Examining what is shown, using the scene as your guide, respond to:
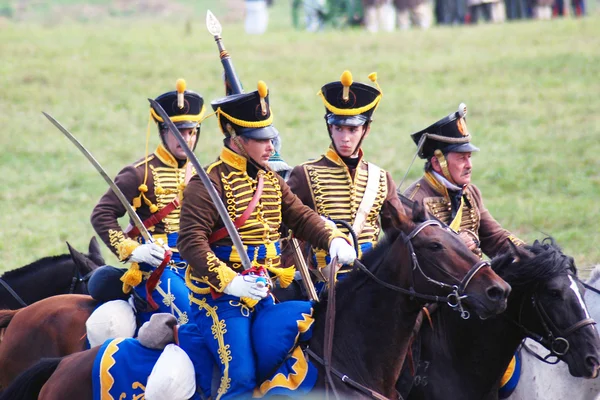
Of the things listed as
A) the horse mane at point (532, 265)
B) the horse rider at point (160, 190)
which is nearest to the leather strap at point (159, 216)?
the horse rider at point (160, 190)

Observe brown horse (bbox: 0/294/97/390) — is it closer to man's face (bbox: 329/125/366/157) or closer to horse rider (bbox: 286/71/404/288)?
horse rider (bbox: 286/71/404/288)

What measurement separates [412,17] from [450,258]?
2914 centimetres

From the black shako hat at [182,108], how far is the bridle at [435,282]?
9.73ft

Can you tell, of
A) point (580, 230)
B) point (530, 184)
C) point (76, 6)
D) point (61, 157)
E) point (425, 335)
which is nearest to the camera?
point (425, 335)

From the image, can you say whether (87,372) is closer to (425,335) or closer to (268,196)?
(268,196)

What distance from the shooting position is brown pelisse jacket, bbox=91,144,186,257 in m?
9.16

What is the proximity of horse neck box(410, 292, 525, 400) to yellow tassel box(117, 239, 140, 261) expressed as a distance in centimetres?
224

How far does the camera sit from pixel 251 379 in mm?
6680

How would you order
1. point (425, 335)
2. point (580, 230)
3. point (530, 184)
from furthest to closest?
1. point (530, 184)
2. point (580, 230)
3. point (425, 335)

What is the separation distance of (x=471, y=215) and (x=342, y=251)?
2.33 meters

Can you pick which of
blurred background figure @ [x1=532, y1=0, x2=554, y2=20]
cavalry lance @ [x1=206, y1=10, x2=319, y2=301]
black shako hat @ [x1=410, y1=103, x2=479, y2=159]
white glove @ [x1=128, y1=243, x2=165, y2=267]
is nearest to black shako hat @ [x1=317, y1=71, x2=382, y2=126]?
black shako hat @ [x1=410, y1=103, x2=479, y2=159]

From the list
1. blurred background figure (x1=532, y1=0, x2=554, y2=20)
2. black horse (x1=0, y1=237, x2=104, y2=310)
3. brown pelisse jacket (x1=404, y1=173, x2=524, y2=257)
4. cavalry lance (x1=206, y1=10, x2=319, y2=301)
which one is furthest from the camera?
blurred background figure (x1=532, y1=0, x2=554, y2=20)

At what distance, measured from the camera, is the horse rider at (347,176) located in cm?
832

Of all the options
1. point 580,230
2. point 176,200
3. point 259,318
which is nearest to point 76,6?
point 580,230
